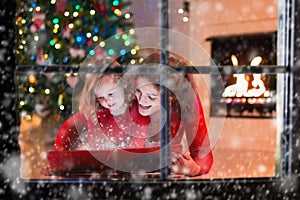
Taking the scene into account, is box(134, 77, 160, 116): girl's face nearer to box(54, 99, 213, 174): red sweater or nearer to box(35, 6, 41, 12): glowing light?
box(54, 99, 213, 174): red sweater

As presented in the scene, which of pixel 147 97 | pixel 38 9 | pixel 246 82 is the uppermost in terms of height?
pixel 38 9

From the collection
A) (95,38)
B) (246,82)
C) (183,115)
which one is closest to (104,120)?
(183,115)

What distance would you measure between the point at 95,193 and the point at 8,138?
254 mm

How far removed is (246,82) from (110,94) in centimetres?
320

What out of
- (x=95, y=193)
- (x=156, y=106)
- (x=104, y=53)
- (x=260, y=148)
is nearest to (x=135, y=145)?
(x=156, y=106)

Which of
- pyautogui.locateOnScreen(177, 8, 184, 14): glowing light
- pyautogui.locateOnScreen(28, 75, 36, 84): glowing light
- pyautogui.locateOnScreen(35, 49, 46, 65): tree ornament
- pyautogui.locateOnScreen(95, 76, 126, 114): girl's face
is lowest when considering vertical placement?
pyautogui.locateOnScreen(95, 76, 126, 114): girl's face

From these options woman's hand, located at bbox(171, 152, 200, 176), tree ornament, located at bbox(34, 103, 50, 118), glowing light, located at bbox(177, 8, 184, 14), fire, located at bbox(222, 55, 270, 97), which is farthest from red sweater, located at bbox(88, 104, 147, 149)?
fire, located at bbox(222, 55, 270, 97)

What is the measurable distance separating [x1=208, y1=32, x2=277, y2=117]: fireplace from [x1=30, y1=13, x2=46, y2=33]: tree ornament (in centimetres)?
220

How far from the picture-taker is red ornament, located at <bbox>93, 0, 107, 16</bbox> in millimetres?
3452

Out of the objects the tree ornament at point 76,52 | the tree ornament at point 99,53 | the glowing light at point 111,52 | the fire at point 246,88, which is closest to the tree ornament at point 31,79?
the tree ornament at point 76,52

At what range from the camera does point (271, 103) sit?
513 cm

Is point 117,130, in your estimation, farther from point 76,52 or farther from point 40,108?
point 40,108

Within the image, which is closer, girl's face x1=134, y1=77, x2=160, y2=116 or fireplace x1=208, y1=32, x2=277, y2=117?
girl's face x1=134, y1=77, x2=160, y2=116

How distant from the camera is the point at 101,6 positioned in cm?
350
